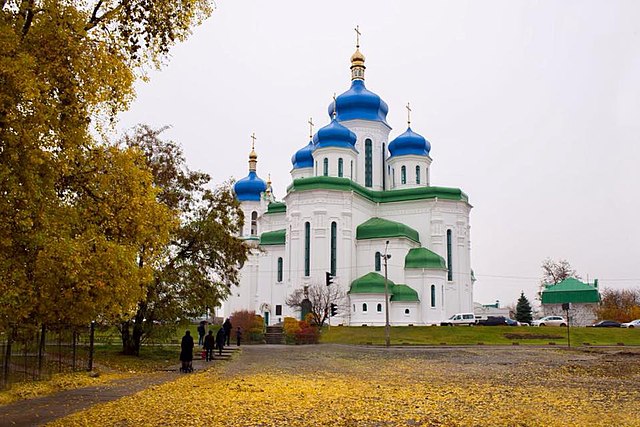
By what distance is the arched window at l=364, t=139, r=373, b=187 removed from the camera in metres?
68.2

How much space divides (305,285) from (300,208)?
284 inches

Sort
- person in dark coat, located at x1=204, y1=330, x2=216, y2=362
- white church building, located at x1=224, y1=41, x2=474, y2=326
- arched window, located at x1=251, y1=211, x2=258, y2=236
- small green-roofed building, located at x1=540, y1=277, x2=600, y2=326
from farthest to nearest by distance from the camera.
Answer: arched window, located at x1=251, y1=211, x2=258, y2=236 → small green-roofed building, located at x1=540, y1=277, x2=600, y2=326 → white church building, located at x1=224, y1=41, x2=474, y2=326 → person in dark coat, located at x1=204, y1=330, x2=216, y2=362

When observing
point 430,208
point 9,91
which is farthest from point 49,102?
point 430,208

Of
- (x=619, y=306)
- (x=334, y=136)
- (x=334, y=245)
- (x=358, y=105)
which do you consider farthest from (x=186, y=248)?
(x=619, y=306)

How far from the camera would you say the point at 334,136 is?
208ft

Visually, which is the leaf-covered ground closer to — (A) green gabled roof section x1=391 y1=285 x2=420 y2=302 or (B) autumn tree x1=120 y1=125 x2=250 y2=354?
(B) autumn tree x1=120 y1=125 x2=250 y2=354

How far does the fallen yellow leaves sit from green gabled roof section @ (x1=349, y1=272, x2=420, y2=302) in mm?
37320

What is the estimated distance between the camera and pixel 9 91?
9.49 metres

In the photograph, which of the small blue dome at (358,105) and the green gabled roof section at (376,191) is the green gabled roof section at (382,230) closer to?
the green gabled roof section at (376,191)

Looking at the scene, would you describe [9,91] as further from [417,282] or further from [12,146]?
[417,282]

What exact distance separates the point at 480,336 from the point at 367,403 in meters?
34.1

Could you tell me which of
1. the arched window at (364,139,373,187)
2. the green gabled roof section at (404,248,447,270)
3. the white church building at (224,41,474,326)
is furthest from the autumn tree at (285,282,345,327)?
the arched window at (364,139,373,187)

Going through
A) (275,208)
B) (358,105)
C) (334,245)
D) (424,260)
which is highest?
(358,105)

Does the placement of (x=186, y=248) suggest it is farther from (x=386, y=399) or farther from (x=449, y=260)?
(x=449, y=260)
